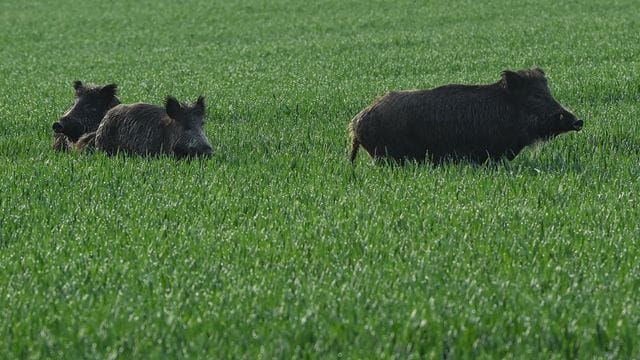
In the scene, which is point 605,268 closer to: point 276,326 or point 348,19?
point 276,326

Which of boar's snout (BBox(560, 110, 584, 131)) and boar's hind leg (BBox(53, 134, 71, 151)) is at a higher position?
boar's snout (BBox(560, 110, 584, 131))

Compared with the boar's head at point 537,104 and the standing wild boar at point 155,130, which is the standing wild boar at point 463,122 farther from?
the standing wild boar at point 155,130

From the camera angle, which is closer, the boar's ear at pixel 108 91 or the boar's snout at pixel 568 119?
the boar's snout at pixel 568 119

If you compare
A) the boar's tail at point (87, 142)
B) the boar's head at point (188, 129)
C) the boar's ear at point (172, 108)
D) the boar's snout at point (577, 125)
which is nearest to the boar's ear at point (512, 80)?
the boar's snout at point (577, 125)

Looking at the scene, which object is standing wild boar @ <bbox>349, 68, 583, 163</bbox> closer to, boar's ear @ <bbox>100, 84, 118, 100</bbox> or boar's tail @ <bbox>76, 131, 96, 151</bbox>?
boar's tail @ <bbox>76, 131, 96, 151</bbox>

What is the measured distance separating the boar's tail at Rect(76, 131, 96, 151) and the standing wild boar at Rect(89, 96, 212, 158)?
0.44ft

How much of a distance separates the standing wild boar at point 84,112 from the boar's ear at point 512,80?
449 cm

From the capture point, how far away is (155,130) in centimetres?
1168

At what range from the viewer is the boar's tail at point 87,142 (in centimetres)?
1230

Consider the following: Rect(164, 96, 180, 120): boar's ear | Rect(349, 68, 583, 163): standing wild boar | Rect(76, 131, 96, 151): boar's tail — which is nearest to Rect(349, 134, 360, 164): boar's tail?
Rect(349, 68, 583, 163): standing wild boar

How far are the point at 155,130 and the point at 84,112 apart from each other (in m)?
1.54

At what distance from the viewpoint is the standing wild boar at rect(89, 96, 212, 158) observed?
11422 mm

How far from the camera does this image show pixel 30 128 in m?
14.7

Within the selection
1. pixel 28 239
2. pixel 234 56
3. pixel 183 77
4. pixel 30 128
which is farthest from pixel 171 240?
pixel 234 56
